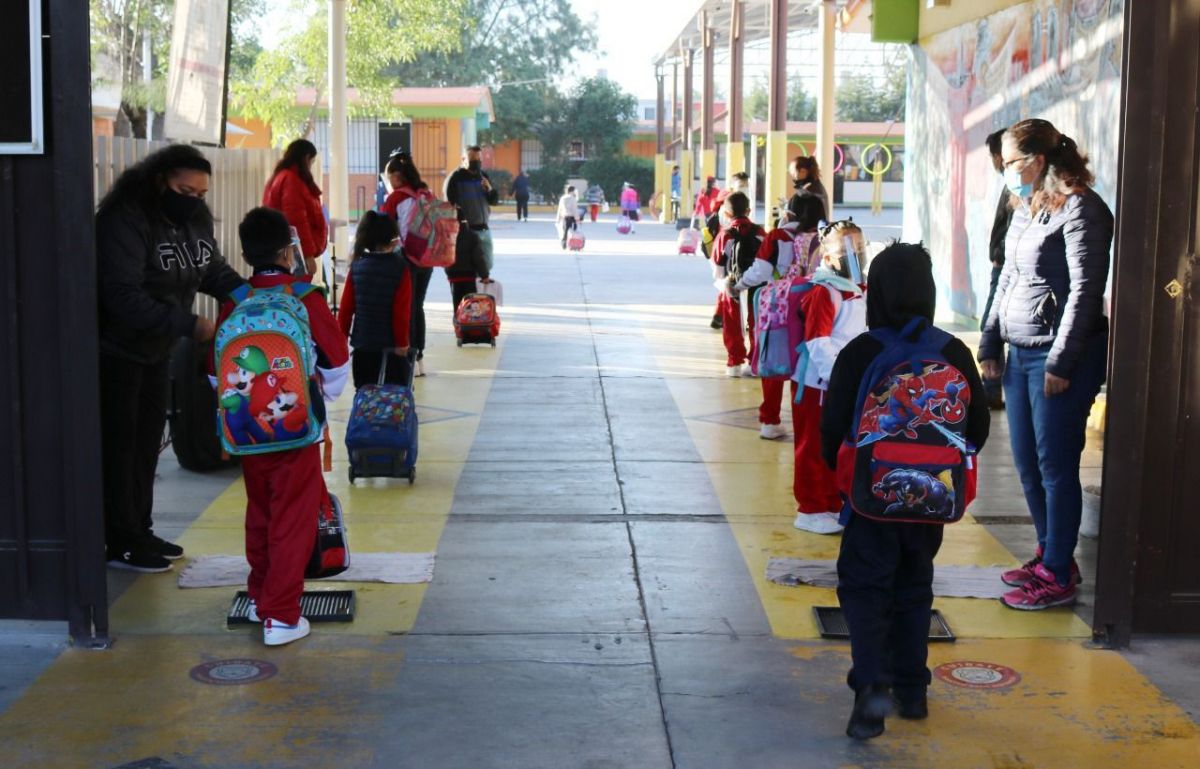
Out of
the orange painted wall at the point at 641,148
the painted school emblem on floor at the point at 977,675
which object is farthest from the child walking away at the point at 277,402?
the orange painted wall at the point at 641,148

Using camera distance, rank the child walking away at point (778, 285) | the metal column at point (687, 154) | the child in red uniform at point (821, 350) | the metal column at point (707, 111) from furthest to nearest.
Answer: the metal column at point (687, 154) < the metal column at point (707, 111) < the child walking away at point (778, 285) < the child in red uniform at point (821, 350)

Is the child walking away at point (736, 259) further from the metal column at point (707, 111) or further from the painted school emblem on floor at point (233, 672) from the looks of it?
the metal column at point (707, 111)

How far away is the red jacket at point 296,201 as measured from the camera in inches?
436

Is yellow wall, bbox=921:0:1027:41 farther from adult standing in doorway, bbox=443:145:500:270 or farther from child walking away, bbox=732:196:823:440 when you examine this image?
child walking away, bbox=732:196:823:440

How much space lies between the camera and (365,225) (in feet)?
28.8

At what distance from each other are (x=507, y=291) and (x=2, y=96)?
14828 millimetres

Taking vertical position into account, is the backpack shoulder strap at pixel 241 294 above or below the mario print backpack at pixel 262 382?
above

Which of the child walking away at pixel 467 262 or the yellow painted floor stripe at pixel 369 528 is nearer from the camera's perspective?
the yellow painted floor stripe at pixel 369 528

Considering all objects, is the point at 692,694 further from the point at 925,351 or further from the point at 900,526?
the point at 925,351

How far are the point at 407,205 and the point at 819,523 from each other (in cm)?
521

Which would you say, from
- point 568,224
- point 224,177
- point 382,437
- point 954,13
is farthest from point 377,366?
point 568,224

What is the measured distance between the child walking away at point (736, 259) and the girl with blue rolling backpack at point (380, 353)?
3.41 metres

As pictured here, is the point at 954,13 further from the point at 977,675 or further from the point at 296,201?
the point at 977,675

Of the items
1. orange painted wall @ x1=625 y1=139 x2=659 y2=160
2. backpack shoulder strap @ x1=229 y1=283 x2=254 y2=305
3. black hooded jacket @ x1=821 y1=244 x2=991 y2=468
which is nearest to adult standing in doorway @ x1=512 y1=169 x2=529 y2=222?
orange painted wall @ x1=625 y1=139 x2=659 y2=160
